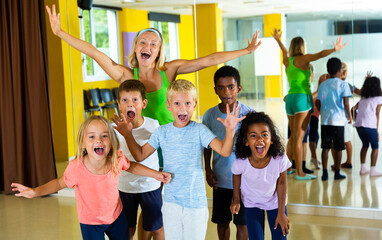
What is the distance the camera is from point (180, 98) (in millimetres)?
2512

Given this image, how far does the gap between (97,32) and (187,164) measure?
120 inches

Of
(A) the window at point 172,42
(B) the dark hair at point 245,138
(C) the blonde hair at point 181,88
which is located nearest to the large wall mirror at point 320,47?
(A) the window at point 172,42

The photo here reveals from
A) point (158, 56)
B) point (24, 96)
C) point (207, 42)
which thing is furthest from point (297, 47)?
point (24, 96)

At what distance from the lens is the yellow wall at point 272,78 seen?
4227mm

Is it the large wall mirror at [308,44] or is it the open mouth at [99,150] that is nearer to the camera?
the open mouth at [99,150]

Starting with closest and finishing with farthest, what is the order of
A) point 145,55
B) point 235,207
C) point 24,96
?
point 235,207 < point 145,55 < point 24,96

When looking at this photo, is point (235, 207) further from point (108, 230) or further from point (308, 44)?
point (308, 44)

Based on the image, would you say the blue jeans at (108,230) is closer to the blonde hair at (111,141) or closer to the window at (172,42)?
the blonde hair at (111,141)

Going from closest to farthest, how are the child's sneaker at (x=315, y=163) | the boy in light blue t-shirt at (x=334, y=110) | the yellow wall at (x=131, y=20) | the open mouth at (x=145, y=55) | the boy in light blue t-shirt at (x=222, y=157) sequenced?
the boy in light blue t-shirt at (x=222, y=157), the open mouth at (x=145, y=55), the boy in light blue t-shirt at (x=334, y=110), the child's sneaker at (x=315, y=163), the yellow wall at (x=131, y=20)

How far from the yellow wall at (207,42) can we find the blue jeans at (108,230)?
2046mm

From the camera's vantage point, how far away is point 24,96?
519 cm

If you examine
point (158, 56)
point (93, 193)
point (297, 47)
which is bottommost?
point (93, 193)

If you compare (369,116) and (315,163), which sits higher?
(369,116)

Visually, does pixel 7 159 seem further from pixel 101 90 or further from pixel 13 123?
pixel 101 90
